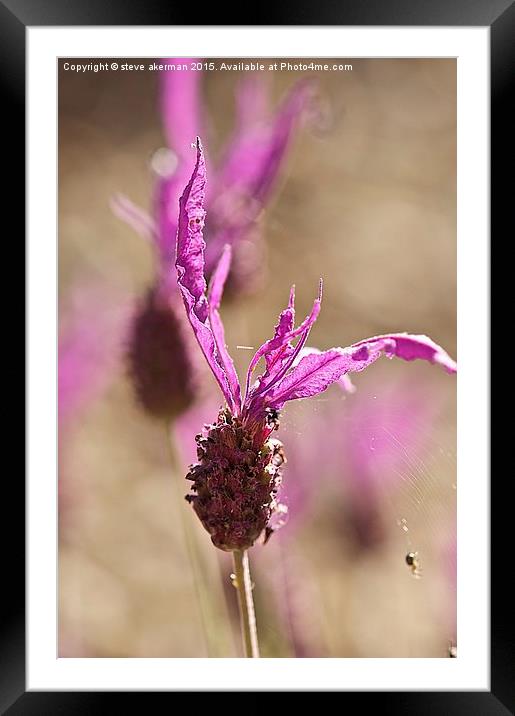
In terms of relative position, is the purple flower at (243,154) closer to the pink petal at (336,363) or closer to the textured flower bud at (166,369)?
the textured flower bud at (166,369)

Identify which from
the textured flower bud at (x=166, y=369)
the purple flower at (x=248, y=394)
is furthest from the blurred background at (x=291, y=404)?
the purple flower at (x=248, y=394)

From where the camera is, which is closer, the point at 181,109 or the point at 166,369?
the point at 166,369

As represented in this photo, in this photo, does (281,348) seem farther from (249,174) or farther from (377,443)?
(249,174)

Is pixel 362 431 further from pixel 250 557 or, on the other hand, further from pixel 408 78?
pixel 408 78

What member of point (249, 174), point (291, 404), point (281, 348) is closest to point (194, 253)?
point (281, 348)

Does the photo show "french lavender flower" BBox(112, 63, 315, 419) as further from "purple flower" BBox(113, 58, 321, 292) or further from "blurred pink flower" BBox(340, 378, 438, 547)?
"blurred pink flower" BBox(340, 378, 438, 547)

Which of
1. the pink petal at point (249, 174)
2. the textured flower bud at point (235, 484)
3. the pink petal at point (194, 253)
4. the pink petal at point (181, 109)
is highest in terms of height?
the pink petal at point (181, 109)

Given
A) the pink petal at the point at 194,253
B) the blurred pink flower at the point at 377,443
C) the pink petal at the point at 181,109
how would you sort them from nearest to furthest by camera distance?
the pink petal at the point at 194,253 < the blurred pink flower at the point at 377,443 < the pink petal at the point at 181,109

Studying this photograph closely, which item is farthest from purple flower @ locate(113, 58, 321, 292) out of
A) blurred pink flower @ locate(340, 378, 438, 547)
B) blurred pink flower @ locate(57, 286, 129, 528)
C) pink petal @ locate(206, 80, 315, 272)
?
blurred pink flower @ locate(340, 378, 438, 547)
